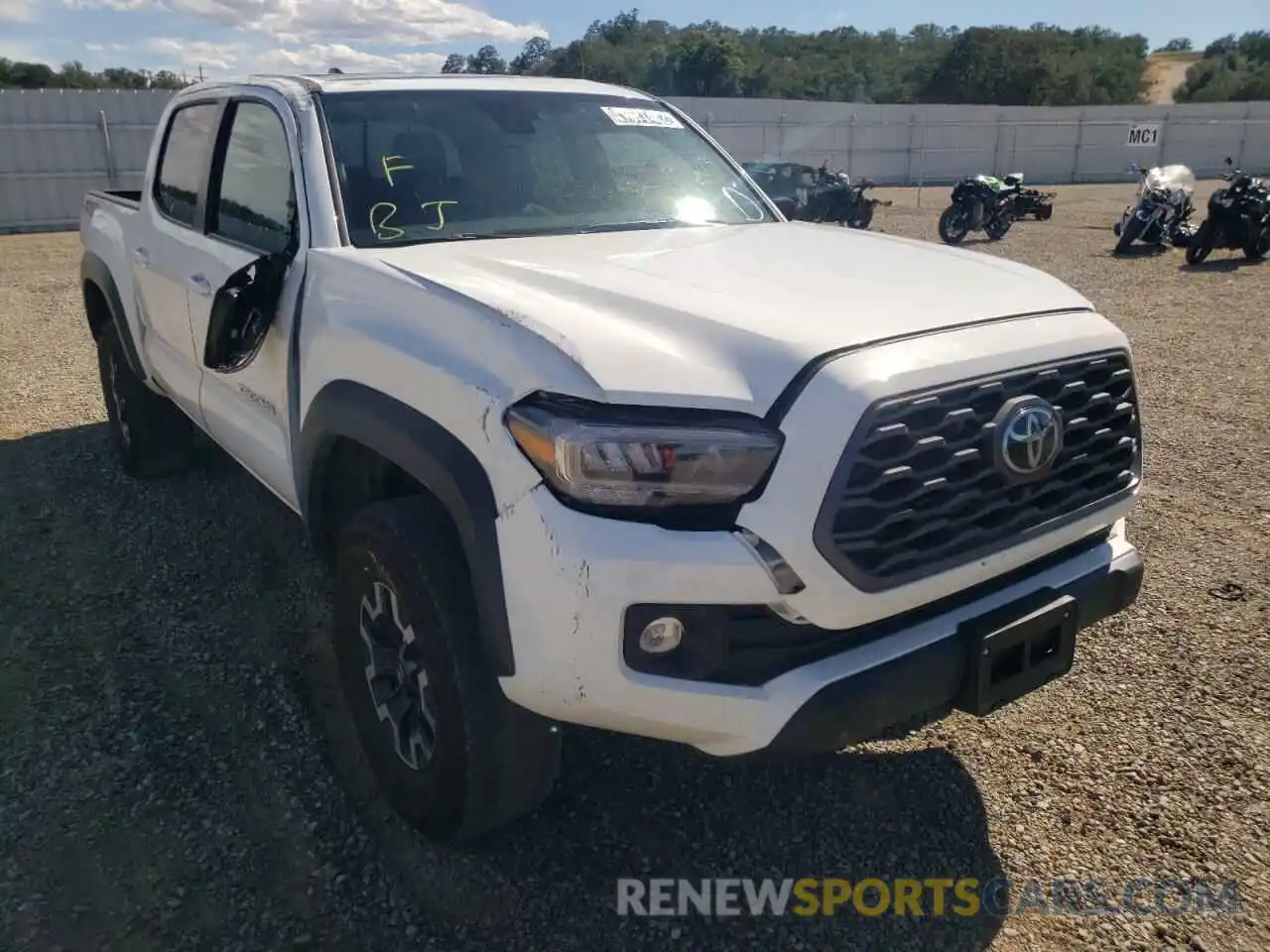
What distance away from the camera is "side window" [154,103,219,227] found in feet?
13.3

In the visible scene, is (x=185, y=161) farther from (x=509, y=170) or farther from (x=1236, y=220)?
(x=1236, y=220)

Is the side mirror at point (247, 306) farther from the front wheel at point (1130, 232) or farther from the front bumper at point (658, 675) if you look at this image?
the front wheel at point (1130, 232)

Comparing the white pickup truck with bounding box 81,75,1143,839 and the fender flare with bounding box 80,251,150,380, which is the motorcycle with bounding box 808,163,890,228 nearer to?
the fender flare with bounding box 80,251,150,380

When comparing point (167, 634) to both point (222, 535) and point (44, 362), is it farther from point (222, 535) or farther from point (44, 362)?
point (44, 362)

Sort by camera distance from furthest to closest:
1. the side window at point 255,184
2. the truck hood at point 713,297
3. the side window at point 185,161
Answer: the side window at point 185,161
the side window at point 255,184
the truck hood at point 713,297

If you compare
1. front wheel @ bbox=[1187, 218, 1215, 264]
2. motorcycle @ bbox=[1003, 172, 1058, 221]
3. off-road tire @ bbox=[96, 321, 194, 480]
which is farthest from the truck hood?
motorcycle @ bbox=[1003, 172, 1058, 221]

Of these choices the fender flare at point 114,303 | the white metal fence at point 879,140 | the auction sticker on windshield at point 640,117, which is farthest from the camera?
the white metal fence at point 879,140

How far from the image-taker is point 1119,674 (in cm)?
348

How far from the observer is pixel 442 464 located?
2.26m

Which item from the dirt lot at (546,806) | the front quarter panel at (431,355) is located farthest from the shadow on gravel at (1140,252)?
the front quarter panel at (431,355)

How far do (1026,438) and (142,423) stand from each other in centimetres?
447

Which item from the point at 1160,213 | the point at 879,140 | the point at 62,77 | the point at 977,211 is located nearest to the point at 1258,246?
the point at 1160,213

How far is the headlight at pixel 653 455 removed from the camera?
80.4 inches

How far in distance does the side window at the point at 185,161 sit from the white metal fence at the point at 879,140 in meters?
17.5
